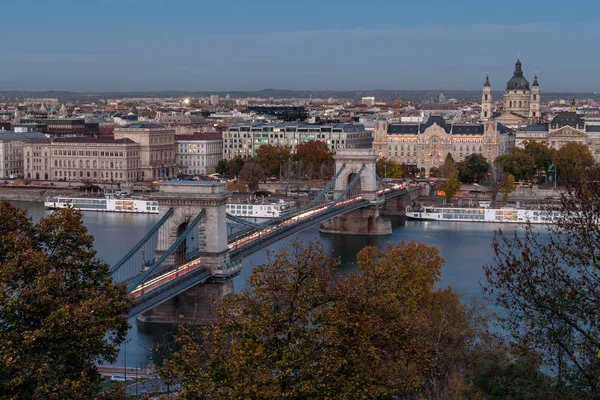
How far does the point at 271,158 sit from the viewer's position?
119 ft

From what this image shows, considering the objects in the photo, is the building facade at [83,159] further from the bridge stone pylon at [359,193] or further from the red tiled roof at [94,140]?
the bridge stone pylon at [359,193]

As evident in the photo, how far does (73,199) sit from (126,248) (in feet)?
32.4

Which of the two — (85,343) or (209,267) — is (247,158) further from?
(85,343)

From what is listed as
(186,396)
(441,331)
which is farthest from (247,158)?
(186,396)

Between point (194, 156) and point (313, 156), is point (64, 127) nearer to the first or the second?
point (194, 156)

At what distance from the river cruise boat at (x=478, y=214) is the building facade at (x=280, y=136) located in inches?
492

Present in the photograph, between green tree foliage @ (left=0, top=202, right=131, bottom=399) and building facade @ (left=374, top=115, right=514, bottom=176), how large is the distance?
1263 inches

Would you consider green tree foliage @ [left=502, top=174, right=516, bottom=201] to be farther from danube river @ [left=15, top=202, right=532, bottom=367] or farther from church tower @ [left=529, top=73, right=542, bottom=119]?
church tower @ [left=529, top=73, right=542, bottom=119]

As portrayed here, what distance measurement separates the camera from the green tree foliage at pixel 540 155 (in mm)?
36406

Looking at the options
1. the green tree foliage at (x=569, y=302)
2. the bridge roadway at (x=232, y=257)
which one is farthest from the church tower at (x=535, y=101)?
the green tree foliage at (x=569, y=302)

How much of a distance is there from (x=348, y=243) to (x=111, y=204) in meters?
8.42

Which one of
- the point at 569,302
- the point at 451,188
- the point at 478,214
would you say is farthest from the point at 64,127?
the point at 569,302

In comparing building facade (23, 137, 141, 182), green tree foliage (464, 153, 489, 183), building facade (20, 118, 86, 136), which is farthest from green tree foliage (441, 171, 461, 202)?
building facade (20, 118, 86, 136)

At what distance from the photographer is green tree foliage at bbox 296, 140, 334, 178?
36.1 m
